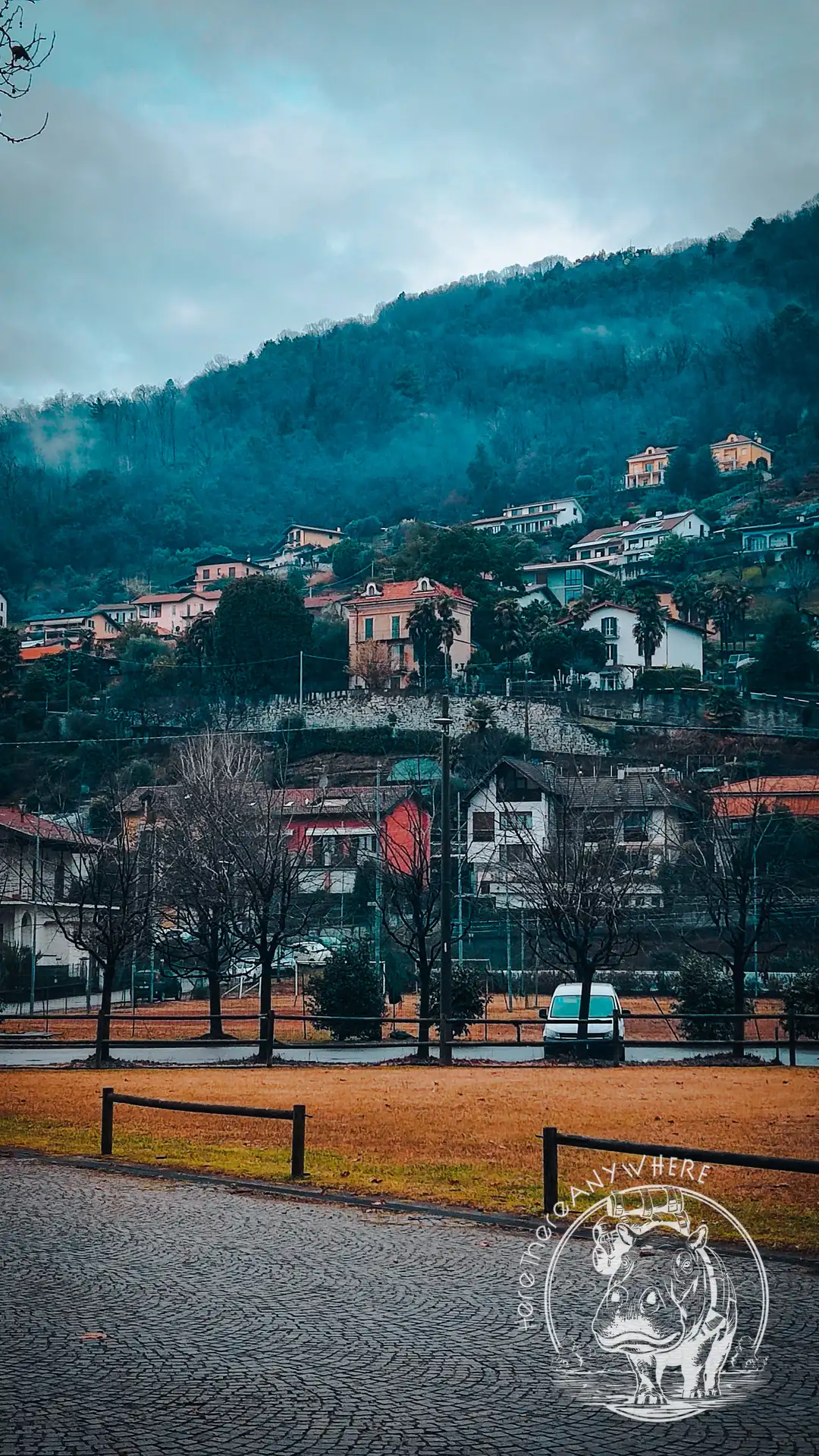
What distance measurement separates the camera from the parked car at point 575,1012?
28781 millimetres

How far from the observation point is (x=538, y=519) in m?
188

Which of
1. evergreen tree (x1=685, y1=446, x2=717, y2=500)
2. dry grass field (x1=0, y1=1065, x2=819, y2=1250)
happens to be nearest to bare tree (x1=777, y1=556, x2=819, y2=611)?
evergreen tree (x1=685, y1=446, x2=717, y2=500)

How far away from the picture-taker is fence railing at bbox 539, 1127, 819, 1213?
9.48 metres

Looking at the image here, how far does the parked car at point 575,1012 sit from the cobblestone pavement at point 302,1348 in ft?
57.7

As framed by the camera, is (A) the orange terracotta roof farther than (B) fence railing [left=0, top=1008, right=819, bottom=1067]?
Yes

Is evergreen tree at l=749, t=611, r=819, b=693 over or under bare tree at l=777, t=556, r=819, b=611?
under

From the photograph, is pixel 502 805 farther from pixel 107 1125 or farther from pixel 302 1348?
pixel 302 1348

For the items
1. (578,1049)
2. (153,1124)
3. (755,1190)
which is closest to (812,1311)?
(755,1190)

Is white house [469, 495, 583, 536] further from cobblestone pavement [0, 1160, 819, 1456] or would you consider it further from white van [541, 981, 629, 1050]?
cobblestone pavement [0, 1160, 819, 1456]

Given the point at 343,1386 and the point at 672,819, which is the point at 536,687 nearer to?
the point at 672,819

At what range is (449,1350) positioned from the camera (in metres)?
7.59

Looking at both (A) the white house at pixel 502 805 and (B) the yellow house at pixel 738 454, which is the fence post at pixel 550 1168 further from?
(B) the yellow house at pixel 738 454

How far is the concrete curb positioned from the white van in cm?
1483

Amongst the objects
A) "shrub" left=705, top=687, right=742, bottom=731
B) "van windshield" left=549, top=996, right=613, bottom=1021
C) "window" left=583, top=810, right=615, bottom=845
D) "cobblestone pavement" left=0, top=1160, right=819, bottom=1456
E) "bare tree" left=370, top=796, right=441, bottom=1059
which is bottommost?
"cobblestone pavement" left=0, top=1160, right=819, bottom=1456
